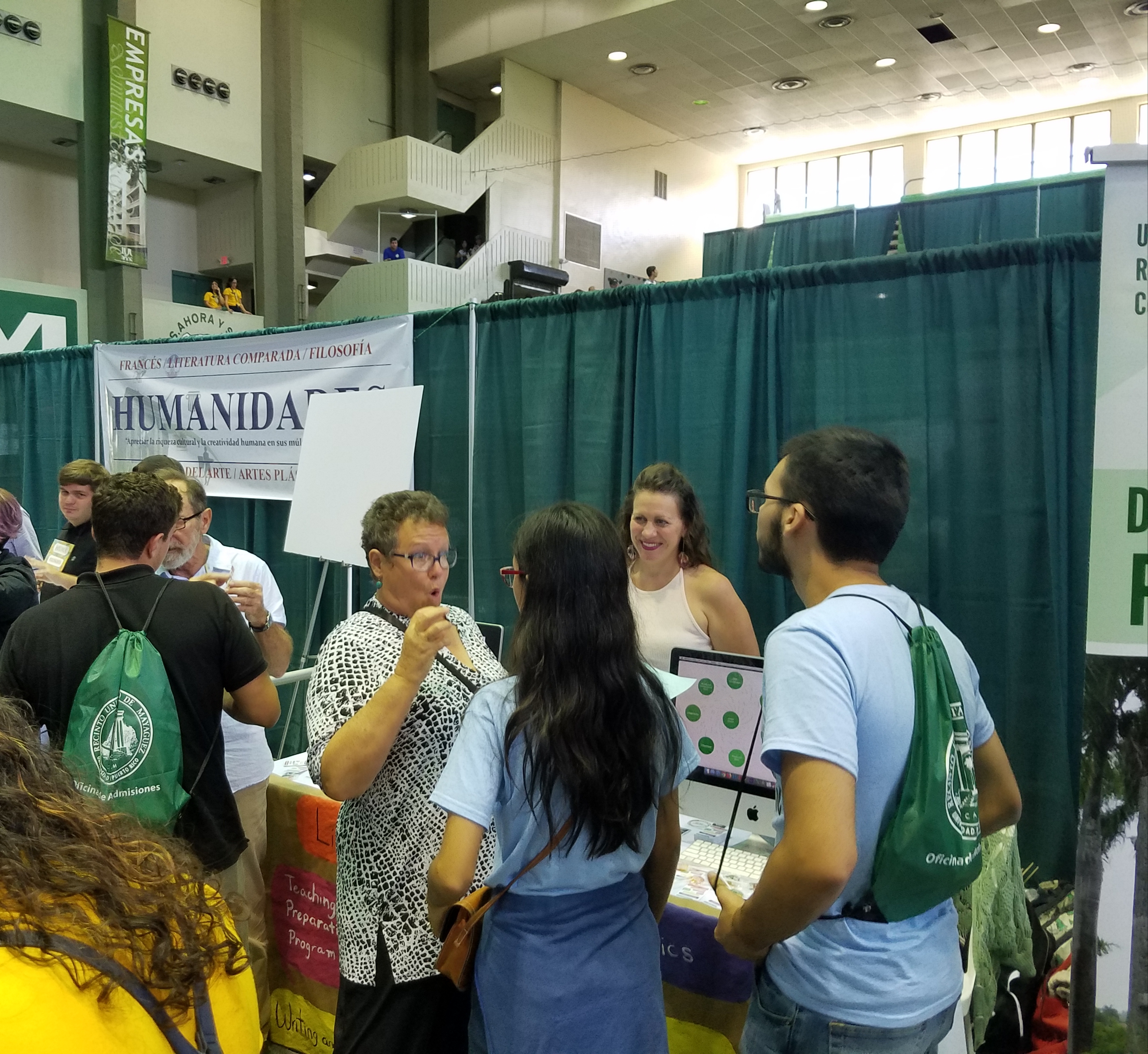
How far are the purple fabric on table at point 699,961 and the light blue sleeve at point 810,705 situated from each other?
0.81 metres

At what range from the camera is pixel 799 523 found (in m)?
1.36

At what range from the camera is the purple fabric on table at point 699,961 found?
1835 mm

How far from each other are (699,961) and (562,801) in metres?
0.81

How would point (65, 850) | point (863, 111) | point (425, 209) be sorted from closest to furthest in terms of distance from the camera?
1. point (65, 850)
2. point (425, 209)
3. point (863, 111)

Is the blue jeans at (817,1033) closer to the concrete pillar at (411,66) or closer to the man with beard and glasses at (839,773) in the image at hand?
the man with beard and glasses at (839,773)

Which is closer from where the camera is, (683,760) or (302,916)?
(683,760)

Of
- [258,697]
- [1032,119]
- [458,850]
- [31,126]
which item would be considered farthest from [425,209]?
[458,850]

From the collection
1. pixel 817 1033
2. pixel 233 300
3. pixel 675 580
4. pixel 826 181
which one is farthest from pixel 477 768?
pixel 826 181

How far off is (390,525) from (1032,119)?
48.6 ft

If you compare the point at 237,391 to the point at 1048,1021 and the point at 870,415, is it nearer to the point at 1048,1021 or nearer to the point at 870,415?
the point at 870,415

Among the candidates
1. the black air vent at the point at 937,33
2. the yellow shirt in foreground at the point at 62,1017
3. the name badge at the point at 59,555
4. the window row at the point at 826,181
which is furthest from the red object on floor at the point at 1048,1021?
the window row at the point at 826,181

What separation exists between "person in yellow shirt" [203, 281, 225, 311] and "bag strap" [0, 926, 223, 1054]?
1173cm

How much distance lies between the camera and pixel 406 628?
5.53ft

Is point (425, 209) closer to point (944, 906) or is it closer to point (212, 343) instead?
point (212, 343)
